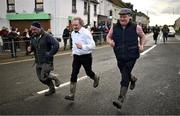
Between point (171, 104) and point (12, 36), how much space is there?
14.3 metres

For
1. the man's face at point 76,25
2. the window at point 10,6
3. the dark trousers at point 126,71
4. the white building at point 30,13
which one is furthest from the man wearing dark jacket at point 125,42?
the window at point 10,6

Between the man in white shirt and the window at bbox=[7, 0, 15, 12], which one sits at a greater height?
the window at bbox=[7, 0, 15, 12]

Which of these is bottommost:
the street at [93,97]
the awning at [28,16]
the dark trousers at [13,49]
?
the street at [93,97]

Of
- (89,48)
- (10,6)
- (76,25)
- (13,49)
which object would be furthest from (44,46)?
(10,6)

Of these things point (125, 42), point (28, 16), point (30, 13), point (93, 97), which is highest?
point (30, 13)

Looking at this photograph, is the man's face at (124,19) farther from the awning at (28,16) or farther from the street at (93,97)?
the awning at (28,16)

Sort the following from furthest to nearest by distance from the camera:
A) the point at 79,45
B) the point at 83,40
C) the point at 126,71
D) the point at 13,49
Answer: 1. the point at 13,49
2. the point at 83,40
3. the point at 79,45
4. the point at 126,71

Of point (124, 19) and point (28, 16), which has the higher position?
point (28, 16)

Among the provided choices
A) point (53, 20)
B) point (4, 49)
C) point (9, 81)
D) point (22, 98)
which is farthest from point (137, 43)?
point (53, 20)

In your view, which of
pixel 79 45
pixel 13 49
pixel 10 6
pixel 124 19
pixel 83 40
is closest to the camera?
pixel 124 19

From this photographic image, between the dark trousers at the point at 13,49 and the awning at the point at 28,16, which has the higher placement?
the awning at the point at 28,16

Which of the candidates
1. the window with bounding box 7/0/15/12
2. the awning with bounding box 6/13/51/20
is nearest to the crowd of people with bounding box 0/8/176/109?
the awning with bounding box 6/13/51/20

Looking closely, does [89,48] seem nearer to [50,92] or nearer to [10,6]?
[50,92]

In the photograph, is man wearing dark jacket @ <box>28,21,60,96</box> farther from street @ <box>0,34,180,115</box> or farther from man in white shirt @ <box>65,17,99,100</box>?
street @ <box>0,34,180,115</box>
